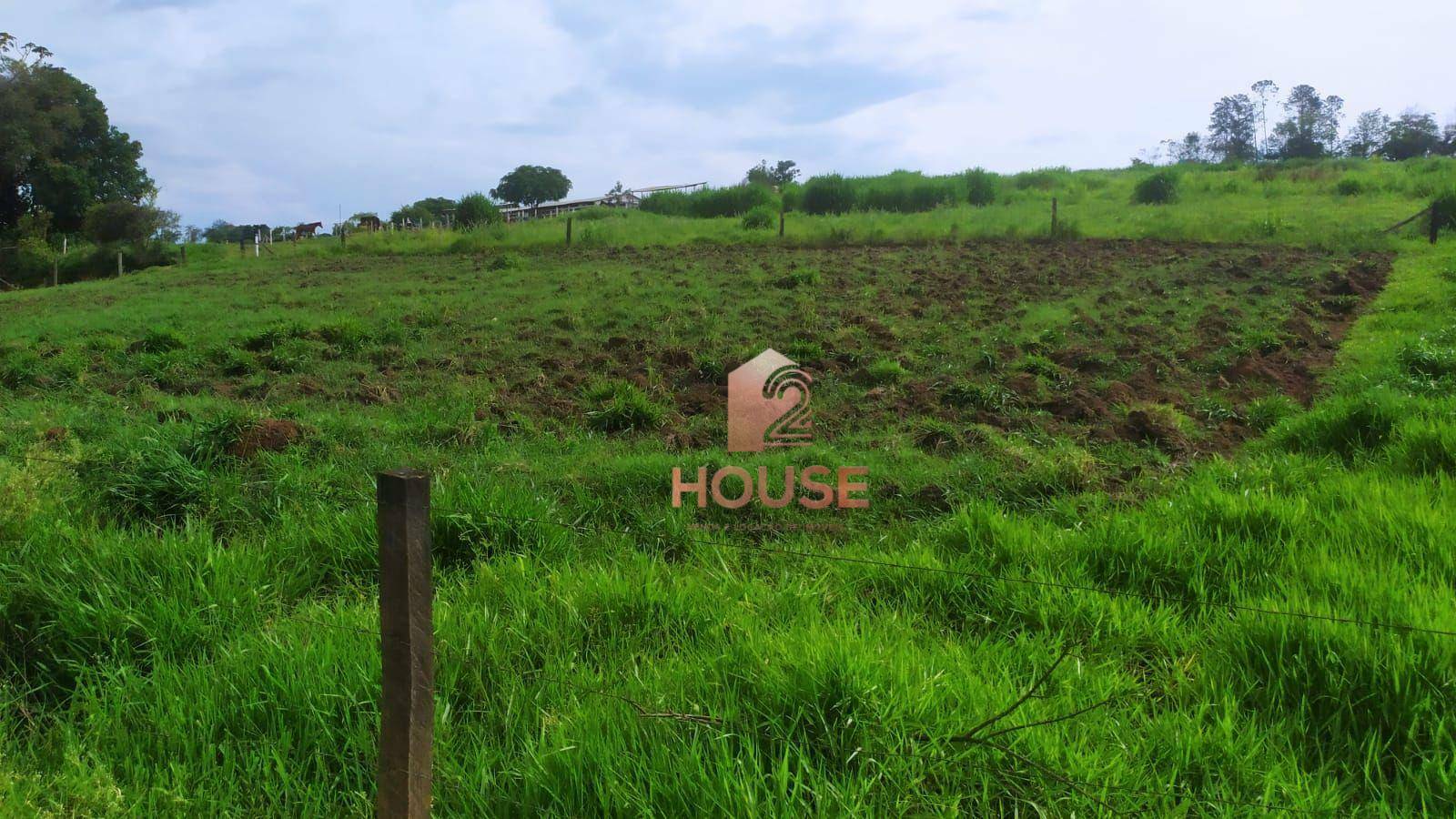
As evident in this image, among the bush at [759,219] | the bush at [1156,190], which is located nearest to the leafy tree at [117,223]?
the bush at [759,219]

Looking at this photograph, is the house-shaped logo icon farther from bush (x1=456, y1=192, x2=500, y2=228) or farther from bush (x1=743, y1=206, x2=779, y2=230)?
bush (x1=456, y1=192, x2=500, y2=228)

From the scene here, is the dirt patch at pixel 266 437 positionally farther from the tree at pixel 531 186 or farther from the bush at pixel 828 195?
the tree at pixel 531 186

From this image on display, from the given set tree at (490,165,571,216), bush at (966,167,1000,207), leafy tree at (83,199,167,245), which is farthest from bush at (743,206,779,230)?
tree at (490,165,571,216)

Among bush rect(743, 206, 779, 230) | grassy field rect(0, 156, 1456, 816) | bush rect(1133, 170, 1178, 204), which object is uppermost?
bush rect(1133, 170, 1178, 204)

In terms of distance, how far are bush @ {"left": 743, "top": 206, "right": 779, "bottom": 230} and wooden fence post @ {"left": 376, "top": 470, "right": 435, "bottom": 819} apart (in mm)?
19798

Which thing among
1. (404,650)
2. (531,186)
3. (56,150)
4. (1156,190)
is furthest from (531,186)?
(404,650)

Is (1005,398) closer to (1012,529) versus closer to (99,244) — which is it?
(1012,529)

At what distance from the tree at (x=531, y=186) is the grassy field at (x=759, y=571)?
212 feet

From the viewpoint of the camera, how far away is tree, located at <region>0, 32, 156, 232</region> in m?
31.8

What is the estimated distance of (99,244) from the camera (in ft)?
103

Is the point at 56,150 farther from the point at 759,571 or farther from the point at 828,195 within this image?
the point at 759,571

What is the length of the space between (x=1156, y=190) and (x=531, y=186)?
189ft

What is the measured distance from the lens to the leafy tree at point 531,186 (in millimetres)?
70750

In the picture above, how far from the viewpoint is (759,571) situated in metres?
3.73
